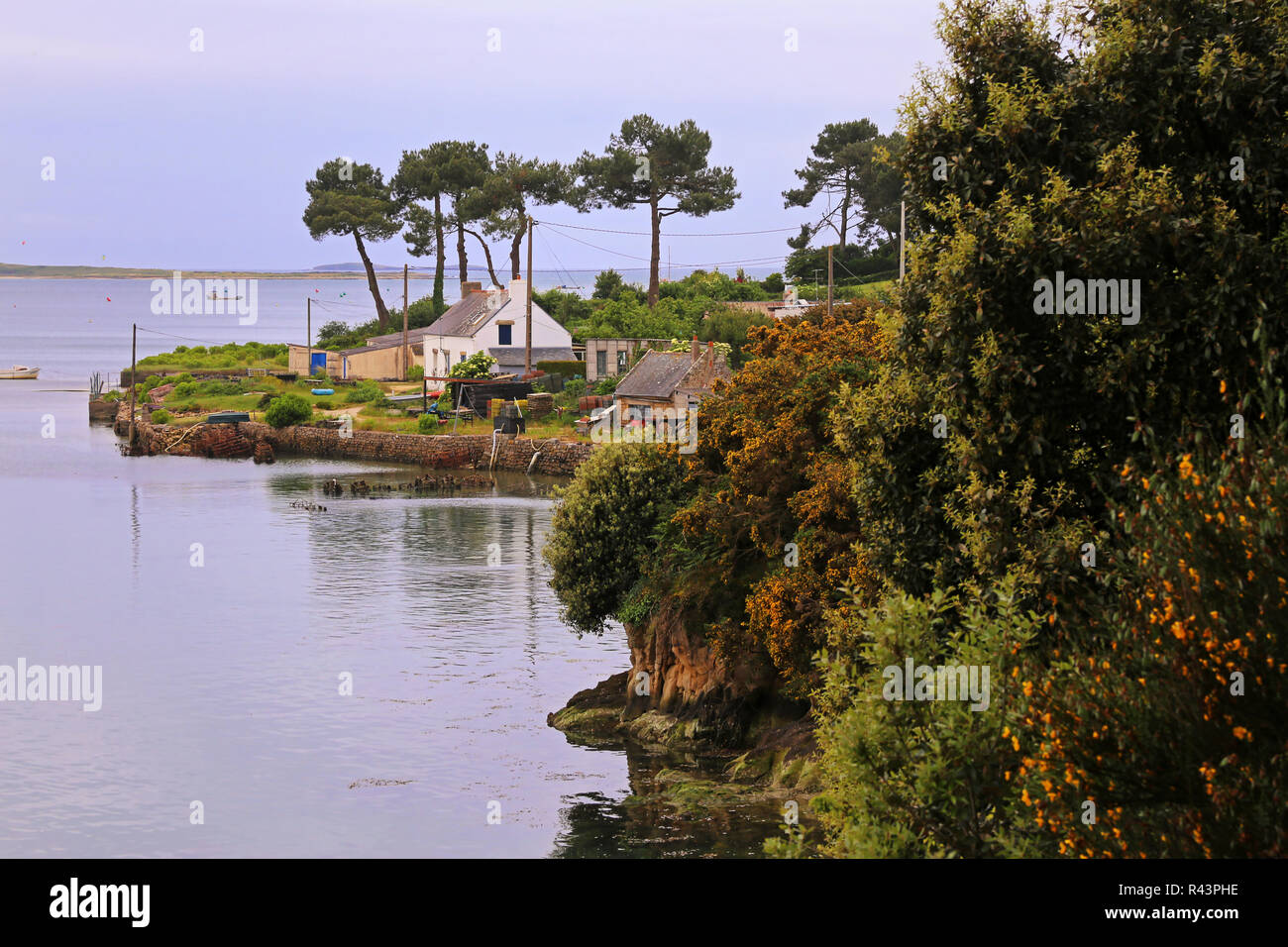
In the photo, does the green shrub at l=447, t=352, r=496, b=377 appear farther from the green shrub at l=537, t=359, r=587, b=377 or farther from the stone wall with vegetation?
the stone wall with vegetation

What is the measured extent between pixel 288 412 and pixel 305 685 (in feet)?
236

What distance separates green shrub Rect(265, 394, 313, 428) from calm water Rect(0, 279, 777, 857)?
23300mm

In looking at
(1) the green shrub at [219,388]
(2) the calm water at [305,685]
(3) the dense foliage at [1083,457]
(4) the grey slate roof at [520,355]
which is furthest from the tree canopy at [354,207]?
(3) the dense foliage at [1083,457]

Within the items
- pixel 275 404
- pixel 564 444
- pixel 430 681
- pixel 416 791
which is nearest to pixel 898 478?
pixel 416 791

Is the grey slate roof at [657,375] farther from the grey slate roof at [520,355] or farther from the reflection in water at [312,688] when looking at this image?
the grey slate roof at [520,355]

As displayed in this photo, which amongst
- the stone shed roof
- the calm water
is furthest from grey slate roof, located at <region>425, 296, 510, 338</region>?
the stone shed roof

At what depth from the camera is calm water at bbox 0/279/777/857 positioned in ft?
118

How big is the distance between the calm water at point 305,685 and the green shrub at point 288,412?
23.3m

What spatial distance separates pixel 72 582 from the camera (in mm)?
71625

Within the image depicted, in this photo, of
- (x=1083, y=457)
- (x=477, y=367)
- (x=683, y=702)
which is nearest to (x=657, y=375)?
(x=477, y=367)

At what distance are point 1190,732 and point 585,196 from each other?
130 m

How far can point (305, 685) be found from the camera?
52.3 m

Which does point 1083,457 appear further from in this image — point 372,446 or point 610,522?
point 372,446

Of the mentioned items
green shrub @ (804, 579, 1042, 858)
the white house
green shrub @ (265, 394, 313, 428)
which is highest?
the white house
